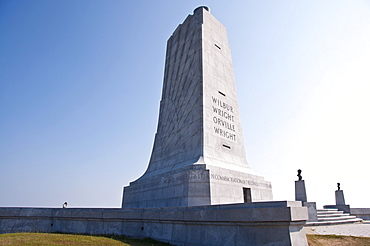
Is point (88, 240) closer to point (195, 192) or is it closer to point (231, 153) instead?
point (195, 192)

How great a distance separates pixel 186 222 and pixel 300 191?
12194mm

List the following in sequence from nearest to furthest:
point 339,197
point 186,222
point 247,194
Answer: point 186,222 → point 247,194 → point 339,197

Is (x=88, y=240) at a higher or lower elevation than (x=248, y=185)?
lower

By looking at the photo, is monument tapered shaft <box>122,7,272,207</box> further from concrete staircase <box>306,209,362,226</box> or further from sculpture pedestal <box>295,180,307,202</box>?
sculpture pedestal <box>295,180,307,202</box>

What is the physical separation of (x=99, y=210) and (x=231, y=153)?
291 inches

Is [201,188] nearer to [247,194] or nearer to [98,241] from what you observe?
[247,194]

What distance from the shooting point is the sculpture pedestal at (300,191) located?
57.0 ft

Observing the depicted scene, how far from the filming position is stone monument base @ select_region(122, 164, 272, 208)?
1092 centimetres

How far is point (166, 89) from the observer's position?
19016mm

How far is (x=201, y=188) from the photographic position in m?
10.9

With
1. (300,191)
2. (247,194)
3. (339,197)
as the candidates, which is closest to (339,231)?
(247,194)

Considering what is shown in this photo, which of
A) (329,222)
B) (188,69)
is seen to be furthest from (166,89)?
(329,222)

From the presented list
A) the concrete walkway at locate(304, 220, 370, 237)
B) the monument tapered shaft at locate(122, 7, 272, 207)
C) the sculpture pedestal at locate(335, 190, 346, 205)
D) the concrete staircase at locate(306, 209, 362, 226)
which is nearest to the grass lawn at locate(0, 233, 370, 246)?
the concrete walkway at locate(304, 220, 370, 237)

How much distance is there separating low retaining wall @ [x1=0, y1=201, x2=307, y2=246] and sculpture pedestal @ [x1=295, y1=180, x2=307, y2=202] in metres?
11.8
